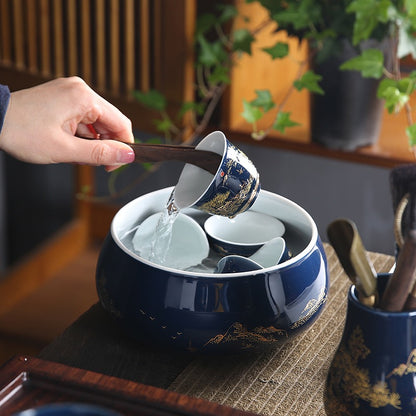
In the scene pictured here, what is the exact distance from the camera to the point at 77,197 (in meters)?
2.58

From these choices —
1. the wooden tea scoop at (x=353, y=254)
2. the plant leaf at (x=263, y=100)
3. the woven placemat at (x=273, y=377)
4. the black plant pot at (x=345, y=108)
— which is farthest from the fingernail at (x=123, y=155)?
the black plant pot at (x=345, y=108)

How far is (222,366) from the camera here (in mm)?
871

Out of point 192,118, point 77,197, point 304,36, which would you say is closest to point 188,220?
point 304,36

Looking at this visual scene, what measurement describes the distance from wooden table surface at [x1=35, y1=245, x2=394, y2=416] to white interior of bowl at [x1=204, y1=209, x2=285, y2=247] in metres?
0.15

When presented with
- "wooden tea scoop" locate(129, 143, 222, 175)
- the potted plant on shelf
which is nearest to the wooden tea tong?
"wooden tea scoop" locate(129, 143, 222, 175)

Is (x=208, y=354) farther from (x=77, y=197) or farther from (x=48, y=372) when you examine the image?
(x=77, y=197)

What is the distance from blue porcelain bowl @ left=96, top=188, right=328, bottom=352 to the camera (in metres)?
0.81

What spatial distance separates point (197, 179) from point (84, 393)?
0.39 metres

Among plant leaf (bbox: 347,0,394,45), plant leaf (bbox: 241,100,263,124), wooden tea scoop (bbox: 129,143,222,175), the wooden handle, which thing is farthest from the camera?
plant leaf (bbox: 241,100,263,124)

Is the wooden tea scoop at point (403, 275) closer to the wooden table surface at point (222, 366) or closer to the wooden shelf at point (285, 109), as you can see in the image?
the wooden table surface at point (222, 366)

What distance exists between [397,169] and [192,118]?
1391mm

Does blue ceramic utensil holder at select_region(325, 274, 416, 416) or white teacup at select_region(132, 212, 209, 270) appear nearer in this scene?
blue ceramic utensil holder at select_region(325, 274, 416, 416)

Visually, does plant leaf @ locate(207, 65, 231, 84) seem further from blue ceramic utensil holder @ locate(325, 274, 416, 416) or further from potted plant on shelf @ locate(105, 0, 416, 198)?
blue ceramic utensil holder @ locate(325, 274, 416, 416)

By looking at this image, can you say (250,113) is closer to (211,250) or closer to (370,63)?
(370,63)
